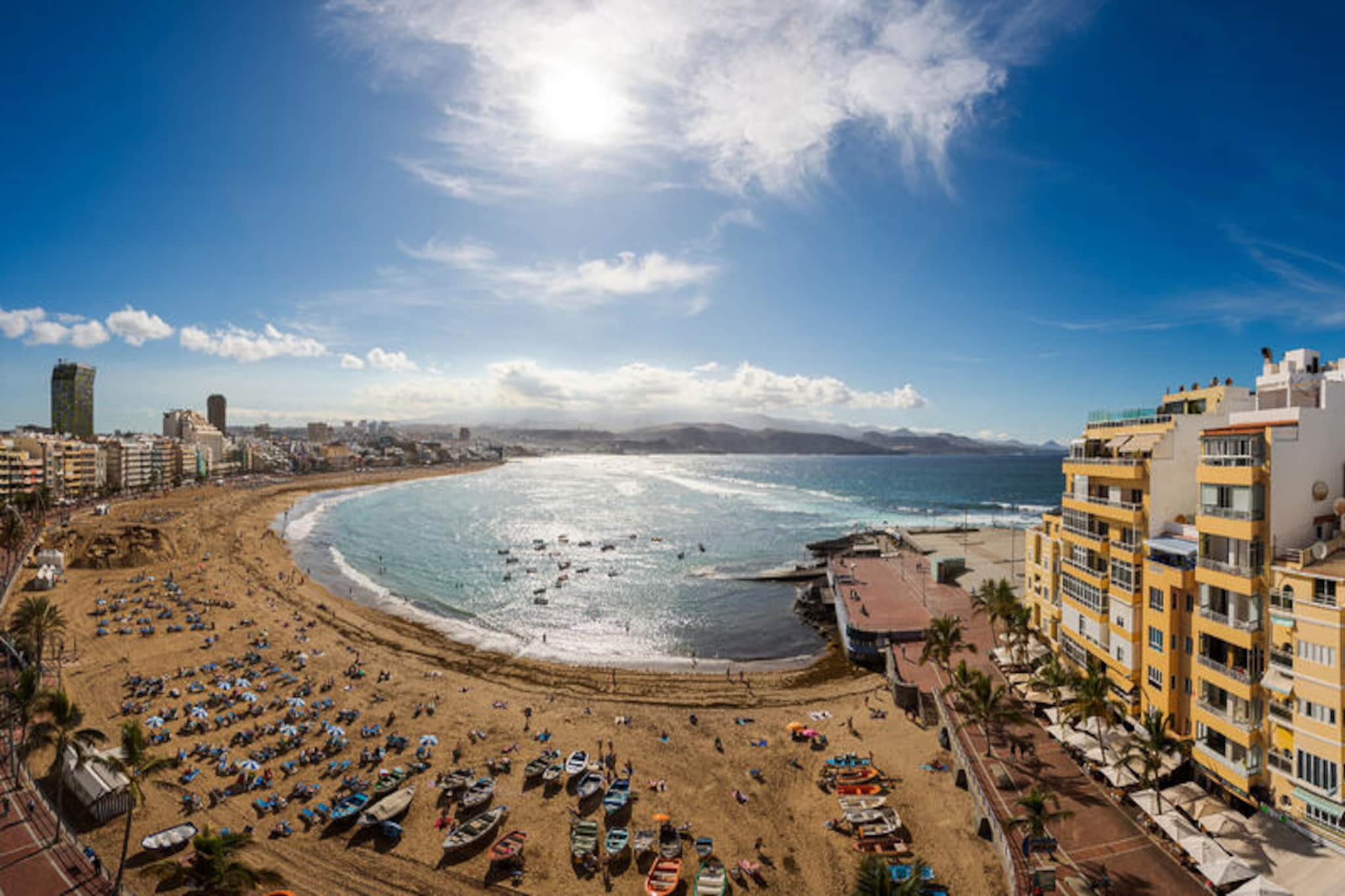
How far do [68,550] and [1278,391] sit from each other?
10323cm

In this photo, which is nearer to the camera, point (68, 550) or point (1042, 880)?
point (1042, 880)

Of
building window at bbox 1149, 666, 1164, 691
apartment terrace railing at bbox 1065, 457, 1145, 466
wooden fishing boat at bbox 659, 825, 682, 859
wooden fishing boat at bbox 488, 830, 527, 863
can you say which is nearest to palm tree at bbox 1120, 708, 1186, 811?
building window at bbox 1149, 666, 1164, 691

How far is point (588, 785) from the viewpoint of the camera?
29688 mm

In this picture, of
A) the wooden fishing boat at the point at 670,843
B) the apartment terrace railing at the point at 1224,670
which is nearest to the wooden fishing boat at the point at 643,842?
the wooden fishing boat at the point at 670,843

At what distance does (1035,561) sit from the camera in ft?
131

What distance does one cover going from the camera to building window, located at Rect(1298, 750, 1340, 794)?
1872 cm

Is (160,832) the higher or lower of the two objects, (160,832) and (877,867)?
the lower

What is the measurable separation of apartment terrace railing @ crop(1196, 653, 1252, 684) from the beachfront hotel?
0.05 meters

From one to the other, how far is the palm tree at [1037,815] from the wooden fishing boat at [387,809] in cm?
2432

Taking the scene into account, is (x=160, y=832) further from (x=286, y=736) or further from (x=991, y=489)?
(x=991, y=489)

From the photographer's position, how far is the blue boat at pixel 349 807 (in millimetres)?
27188

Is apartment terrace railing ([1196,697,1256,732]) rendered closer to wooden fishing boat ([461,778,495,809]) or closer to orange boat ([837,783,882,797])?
orange boat ([837,783,882,797])

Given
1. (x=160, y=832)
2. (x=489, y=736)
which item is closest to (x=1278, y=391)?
(x=489, y=736)

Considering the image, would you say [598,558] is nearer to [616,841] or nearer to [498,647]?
[498,647]
